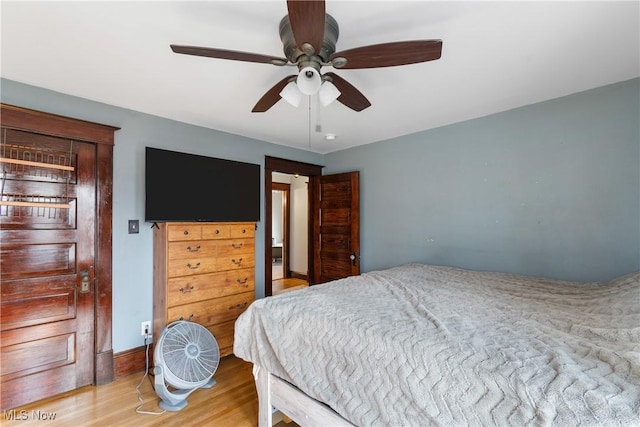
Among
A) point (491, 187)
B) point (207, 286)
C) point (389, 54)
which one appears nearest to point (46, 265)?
point (207, 286)

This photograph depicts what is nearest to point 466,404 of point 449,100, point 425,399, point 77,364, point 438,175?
point 425,399

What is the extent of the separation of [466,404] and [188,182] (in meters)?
2.71

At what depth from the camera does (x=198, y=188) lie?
2.88 metres

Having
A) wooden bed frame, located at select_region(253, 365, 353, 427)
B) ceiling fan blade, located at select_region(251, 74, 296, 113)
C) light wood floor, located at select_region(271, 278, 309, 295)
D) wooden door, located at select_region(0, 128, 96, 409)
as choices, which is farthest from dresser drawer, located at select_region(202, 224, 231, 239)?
light wood floor, located at select_region(271, 278, 309, 295)

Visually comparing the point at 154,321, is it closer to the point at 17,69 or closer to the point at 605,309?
the point at 17,69

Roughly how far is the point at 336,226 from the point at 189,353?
7.82 ft

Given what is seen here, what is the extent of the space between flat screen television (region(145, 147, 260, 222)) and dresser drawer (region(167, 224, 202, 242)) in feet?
0.78

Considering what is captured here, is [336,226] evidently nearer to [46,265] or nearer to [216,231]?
[216,231]

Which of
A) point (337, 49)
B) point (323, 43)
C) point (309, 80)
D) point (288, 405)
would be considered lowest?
point (288, 405)

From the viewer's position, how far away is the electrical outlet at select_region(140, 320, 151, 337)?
8.66 feet

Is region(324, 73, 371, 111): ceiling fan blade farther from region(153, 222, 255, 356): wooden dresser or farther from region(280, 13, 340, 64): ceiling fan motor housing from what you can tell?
region(153, 222, 255, 356): wooden dresser

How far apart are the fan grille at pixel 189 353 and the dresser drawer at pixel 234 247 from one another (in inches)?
29.1

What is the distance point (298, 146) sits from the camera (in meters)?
3.94

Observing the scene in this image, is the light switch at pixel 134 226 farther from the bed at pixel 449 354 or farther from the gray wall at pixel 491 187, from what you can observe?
the bed at pixel 449 354
